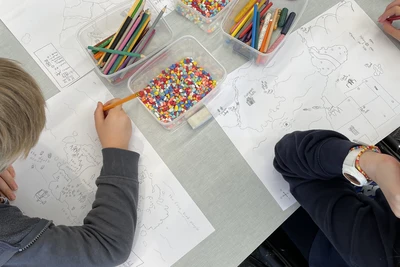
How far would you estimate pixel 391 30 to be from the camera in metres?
0.81

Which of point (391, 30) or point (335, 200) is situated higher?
point (391, 30)

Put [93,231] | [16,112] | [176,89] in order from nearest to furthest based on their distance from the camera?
[16,112]
[93,231]
[176,89]

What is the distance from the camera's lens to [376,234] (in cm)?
61

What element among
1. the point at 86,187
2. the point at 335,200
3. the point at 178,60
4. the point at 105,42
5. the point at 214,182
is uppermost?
the point at 105,42

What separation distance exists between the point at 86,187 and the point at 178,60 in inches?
12.7

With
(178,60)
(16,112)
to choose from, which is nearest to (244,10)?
(178,60)

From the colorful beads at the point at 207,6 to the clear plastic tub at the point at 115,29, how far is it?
0.25 feet

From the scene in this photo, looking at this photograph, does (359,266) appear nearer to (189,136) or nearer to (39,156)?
(189,136)

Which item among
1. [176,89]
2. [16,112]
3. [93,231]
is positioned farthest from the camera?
[176,89]

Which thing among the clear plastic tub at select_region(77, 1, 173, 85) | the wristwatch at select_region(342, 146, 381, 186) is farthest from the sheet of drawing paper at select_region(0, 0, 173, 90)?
the wristwatch at select_region(342, 146, 381, 186)

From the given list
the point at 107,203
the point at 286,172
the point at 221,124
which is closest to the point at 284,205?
the point at 286,172

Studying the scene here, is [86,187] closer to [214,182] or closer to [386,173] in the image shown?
[214,182]

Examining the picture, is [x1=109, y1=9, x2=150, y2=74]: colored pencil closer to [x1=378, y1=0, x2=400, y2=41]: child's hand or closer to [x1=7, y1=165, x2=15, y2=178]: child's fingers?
[x1=7, y1=165, x2=15, y2=178]: child's fingers

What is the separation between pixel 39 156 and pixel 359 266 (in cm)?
61
